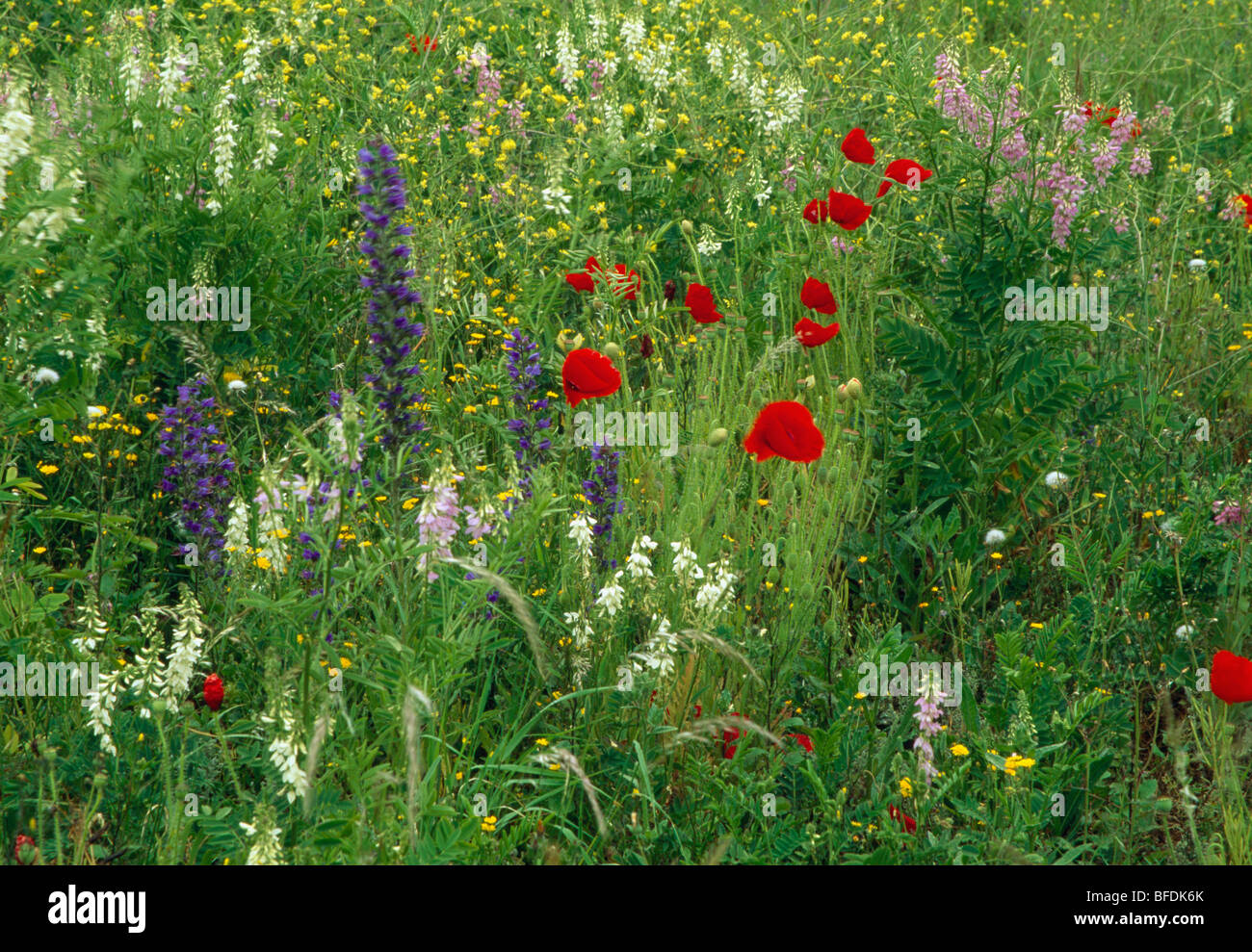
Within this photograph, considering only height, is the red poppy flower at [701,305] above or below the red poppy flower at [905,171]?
below

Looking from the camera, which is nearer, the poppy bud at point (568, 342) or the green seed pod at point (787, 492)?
the green seed pod at point (787, 492)

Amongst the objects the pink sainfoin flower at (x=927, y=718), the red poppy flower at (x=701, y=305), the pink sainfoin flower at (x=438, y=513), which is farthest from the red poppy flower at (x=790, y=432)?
the pink sainfoin flower at (x=438, y=513)

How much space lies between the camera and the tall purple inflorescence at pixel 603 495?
8.52 feet

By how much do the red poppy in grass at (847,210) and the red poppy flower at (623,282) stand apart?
0.58 metres

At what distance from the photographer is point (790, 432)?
2436mm

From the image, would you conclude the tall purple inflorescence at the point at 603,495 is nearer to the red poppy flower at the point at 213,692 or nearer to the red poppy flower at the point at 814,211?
the red poppy flower at the point at 213,692

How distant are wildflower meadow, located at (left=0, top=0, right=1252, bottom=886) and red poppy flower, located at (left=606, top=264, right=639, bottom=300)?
0.07 metres

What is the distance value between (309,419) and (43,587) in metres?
0.81

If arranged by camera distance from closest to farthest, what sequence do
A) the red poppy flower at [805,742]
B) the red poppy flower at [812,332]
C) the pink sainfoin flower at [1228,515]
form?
1. the red poppy flower at [805,742]
2. the pink sainfoin flower at [1228,515]
3. the red poppy flower at [812,332]

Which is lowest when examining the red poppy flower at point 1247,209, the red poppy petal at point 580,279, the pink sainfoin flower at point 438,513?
the pink sainfoin flower at point 438,513

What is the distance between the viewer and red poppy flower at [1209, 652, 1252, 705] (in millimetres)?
2121

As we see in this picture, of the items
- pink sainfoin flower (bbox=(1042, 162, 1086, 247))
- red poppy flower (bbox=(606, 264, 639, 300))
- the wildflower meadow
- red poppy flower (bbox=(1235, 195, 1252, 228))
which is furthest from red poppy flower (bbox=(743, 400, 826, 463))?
red poppy flower (bbox=(1235, 195, 1252, 228))

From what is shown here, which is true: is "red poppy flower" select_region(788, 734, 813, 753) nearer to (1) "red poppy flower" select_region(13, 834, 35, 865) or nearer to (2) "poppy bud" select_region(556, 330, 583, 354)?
(2) "poppy bud" select_region(556, 330, 583, 354)
